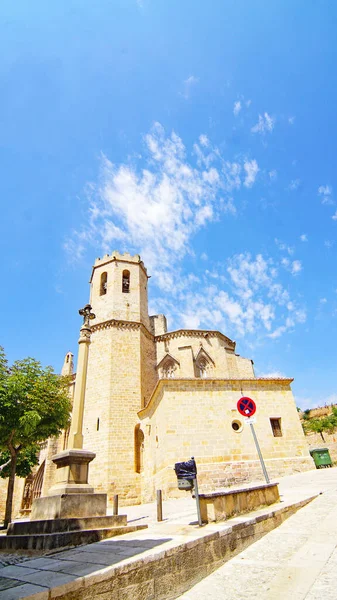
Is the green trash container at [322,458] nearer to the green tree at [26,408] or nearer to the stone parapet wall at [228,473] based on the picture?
the stone parapet wall at [228,473]

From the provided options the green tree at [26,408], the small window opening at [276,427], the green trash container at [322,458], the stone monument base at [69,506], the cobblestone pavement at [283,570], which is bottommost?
the cobblestone pavement at [283,570]

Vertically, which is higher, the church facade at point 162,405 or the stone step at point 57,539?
the church facade at point 162,405

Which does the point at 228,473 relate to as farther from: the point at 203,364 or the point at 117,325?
the point at 203,364

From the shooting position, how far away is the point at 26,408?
1377cm

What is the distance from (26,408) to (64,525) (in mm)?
9488

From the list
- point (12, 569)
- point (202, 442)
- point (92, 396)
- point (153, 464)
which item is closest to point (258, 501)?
point (12, 569)

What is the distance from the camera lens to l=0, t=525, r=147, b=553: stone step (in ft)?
15.1

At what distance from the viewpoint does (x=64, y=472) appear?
265 inches

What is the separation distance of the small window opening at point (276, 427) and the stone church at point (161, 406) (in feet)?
0.15

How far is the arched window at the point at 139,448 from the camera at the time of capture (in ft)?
57.4

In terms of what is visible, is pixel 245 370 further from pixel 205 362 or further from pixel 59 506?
pixel 59 506

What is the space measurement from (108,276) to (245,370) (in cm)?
1270

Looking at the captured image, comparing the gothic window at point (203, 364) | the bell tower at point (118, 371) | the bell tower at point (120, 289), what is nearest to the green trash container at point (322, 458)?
the gothic window at point (203, 364)

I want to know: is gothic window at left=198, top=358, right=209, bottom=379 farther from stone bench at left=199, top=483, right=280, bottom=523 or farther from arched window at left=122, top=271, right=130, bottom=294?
stone bench at left=199, top=483, right=280, bottom=523
